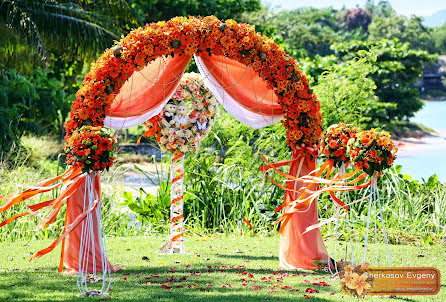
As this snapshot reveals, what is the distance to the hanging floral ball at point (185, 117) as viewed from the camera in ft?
25.4

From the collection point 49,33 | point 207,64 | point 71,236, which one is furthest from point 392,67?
point 71,236

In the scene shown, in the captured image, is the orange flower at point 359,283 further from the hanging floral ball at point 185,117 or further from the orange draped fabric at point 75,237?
the hanging floral ball at point 185,117

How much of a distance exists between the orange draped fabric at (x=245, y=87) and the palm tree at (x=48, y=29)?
6.47 meters

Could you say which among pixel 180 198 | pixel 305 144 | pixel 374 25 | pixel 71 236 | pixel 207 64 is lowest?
pixel 71 236

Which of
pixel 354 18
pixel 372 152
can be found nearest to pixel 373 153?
pixel 372 152

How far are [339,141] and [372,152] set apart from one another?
0.65 metres

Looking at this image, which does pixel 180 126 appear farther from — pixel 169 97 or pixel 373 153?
pixel 373 153

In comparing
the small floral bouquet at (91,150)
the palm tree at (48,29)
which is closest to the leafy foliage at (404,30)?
the palm tree at (48,29)

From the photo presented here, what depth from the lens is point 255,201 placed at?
33.1ft

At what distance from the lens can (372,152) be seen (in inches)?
222

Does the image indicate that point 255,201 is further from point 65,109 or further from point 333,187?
point 65,109

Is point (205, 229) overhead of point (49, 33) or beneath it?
beneath

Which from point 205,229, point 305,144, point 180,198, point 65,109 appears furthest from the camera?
point 65,109

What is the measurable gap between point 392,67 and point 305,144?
20.1m
